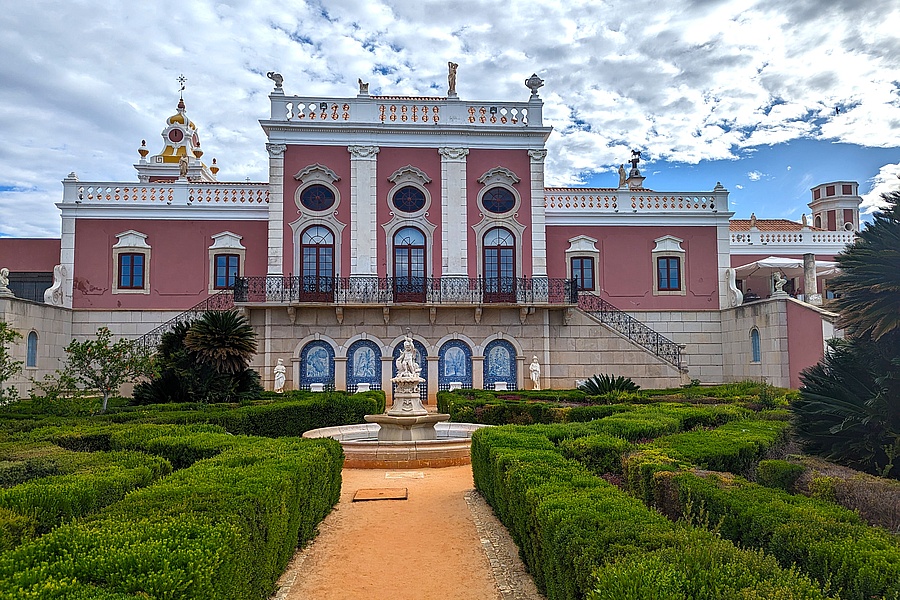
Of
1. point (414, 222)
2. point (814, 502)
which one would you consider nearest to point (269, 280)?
point (414, 222)

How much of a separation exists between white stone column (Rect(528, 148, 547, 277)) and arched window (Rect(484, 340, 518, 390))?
2.86 meters

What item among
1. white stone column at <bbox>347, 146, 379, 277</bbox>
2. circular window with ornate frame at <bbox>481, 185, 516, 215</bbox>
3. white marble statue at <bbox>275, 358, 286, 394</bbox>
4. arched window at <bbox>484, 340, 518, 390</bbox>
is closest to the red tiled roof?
circular window with ornate frame at <bbox>481, 185, 516, 215</bbox>

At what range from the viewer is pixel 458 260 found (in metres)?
23.6

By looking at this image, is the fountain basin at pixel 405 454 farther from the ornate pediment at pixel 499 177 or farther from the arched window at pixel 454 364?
the ornate pediment at pixel 499 177

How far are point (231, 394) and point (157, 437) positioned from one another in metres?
6.36

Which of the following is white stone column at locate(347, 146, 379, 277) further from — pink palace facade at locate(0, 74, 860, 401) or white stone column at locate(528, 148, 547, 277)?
white stone column at locate(528, 148, 547, 277)

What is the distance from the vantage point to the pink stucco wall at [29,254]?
25906mm

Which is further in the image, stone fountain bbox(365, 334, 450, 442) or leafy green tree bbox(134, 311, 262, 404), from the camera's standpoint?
leafy green tree bbox(134, 311, 262, 404)

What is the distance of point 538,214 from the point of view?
24016mm

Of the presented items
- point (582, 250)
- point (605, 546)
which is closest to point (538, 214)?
point (582, 250)

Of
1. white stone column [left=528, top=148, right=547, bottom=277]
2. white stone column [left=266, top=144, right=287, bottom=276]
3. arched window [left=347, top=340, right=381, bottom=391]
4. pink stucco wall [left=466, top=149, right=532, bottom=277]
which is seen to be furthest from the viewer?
pink stucco wall [left=466, top=149, right=532, bottom=277]

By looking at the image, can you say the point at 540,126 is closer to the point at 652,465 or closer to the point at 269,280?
the point at 269,280

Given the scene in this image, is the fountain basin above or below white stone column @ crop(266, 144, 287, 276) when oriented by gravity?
below

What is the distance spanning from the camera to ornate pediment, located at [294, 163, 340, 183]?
923 inches
